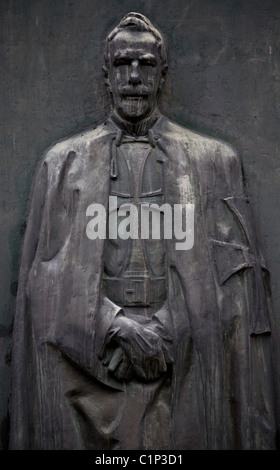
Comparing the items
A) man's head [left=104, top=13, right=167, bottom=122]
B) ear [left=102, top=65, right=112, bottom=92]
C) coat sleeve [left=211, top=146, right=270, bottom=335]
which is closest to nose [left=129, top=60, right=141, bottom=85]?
man's head [left=104, top=13, right=167, bottom=122]

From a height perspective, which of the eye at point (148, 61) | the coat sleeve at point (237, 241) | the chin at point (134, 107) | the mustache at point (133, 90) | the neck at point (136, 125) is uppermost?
the eye at point (148, 61)

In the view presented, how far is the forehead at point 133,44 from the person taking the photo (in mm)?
6547

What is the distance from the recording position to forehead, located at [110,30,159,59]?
6547mm

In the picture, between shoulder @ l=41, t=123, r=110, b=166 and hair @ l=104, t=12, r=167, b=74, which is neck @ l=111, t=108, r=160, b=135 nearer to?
shoulder @ l=41, t=123, r=110, b=166

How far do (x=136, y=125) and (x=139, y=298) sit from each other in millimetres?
1025

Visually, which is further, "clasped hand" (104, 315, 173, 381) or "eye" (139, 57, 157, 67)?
"eye" (139, 57, 157, 67)

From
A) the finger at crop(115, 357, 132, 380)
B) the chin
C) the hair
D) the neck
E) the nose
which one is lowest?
the finger at crop(115, 357, 132, 380)

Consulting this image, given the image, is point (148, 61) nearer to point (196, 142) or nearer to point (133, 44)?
point (133, 44)

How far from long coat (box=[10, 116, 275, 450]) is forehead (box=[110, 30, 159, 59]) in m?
0.48

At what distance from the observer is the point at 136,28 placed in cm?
660

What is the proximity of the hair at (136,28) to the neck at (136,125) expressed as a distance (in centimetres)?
33

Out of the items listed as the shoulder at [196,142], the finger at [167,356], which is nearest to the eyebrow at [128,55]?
the shoulder at [196,142]

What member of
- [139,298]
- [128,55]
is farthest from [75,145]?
[139,298]

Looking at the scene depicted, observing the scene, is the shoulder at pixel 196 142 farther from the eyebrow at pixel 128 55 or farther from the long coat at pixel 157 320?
the eyebrow at pixel 128 55
